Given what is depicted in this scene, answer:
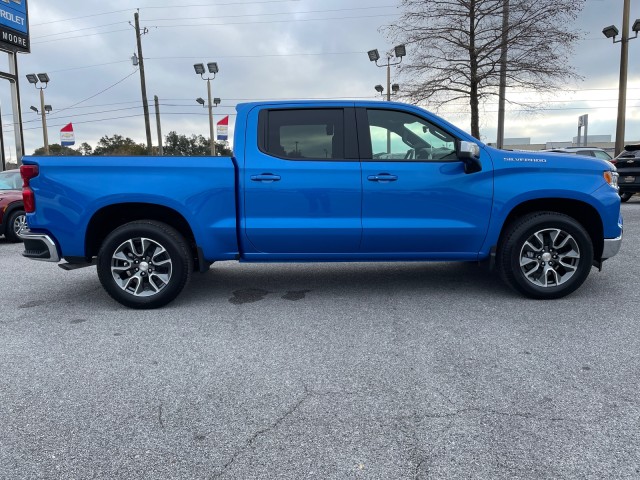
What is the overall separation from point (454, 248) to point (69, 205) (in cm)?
367

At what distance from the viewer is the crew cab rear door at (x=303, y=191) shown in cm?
457

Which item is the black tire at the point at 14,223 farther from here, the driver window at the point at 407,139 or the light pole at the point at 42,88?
the light pole at the point at 42,88

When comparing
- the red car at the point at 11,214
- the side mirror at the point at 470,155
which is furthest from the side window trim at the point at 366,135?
the red car at the point at 11,214

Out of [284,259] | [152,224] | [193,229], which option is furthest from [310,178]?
[152,224]

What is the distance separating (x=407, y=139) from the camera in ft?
15.8

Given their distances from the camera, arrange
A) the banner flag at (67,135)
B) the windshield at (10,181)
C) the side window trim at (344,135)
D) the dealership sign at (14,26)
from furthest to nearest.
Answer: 1. the banner flag at (67,135)
2. the dealership sign at (14,26)
3. the windshield at (10,181)
4. the side window trim at (344,135)

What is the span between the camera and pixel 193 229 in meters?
4.60

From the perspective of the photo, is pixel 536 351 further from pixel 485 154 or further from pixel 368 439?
pixel 485 154

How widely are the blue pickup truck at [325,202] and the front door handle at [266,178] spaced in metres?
0.01

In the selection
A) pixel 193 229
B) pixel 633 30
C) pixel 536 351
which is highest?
pixel 633 30

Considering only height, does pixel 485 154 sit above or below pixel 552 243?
above

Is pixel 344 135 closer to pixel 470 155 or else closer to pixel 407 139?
pixel 407 139

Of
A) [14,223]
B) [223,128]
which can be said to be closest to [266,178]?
[14,223]

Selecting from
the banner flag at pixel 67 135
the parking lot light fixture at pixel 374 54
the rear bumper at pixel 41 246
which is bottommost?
the rear bumper at pixel 41 246
